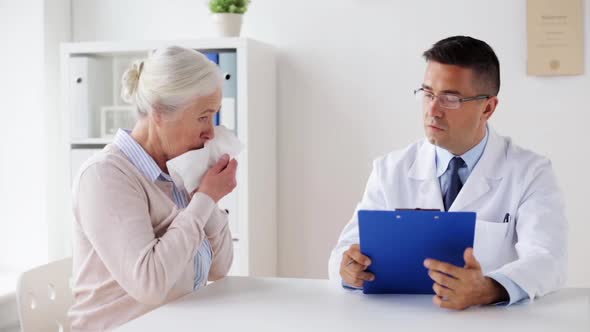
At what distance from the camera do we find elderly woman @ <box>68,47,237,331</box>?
1798 millimetres

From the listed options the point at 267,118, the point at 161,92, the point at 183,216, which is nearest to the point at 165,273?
the point at 183,216

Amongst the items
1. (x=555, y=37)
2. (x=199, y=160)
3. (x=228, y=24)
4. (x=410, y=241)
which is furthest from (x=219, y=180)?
(x=555, y=37)

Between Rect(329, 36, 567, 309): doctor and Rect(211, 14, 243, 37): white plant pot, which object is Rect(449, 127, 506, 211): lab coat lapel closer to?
Rect(329, 36, 567, 309): doctor

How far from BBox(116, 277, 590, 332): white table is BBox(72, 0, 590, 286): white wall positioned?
4.66 feet

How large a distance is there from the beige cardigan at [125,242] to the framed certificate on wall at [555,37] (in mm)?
1756

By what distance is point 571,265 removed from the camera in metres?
3.18

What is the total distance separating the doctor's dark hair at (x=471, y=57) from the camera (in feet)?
7.12

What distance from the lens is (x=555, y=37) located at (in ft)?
10.3

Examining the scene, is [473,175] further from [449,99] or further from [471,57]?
[471,57]

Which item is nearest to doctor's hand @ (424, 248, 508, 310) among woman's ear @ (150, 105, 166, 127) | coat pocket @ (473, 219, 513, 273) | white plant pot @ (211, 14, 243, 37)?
coat pocket @ (473, 219, 513, 273)

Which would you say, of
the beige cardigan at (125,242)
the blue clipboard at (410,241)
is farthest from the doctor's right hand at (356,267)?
the beige cardigan at (125,242)

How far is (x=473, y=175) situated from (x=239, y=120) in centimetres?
125

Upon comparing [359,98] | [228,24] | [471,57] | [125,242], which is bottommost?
[125,242]

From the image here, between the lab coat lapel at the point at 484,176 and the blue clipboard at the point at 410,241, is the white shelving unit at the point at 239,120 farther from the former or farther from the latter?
the blue clipboard at the point at 410,241
